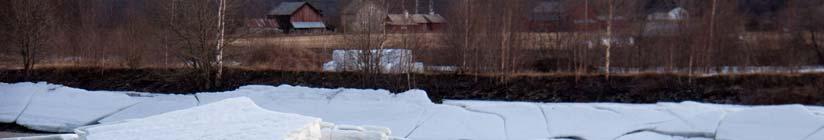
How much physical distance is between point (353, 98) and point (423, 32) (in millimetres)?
3317

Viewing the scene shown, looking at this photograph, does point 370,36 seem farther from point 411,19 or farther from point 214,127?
point 214,127

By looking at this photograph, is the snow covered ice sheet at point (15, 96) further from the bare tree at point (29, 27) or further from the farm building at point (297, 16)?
the farm building at point (297, 16)

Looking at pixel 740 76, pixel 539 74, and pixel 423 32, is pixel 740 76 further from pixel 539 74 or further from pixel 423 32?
pixel 423 32

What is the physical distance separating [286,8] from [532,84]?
1786 cm

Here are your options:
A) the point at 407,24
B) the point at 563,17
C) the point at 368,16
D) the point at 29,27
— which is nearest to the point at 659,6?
the point at 563,17

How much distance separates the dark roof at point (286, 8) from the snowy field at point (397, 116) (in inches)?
602

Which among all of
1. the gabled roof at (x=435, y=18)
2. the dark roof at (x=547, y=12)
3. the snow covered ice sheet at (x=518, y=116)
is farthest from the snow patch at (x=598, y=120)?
the gabled roof at (x=435, y=18)

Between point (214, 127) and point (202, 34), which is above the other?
point (202, 34)

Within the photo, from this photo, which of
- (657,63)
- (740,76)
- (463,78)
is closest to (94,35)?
(463,78)

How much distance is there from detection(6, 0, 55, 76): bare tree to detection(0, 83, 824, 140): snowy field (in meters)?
1.34

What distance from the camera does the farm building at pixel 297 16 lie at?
A: 29.1 m

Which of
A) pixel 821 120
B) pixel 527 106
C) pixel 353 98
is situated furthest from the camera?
pixel 353 98

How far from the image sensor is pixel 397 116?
1141cm

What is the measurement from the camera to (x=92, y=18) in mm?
18000
